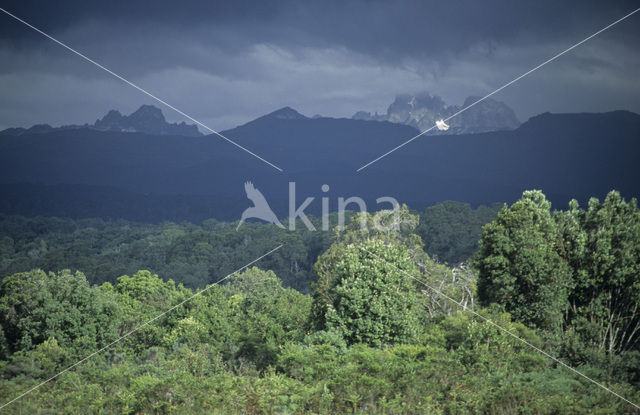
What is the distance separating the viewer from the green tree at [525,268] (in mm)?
19109

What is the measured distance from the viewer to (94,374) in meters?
16.7

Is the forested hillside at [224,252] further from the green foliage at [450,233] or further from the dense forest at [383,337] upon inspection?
the dense forest at [383,337]

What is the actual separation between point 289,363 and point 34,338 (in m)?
20.8

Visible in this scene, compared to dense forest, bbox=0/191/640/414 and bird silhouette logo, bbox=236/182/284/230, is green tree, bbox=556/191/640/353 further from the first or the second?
A: bird silhouette logo, bbox=236/182/284/230

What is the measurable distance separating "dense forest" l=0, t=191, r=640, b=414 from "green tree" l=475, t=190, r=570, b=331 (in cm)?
6

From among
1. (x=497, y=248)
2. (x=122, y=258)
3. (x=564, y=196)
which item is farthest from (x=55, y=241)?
(x=564, y=196)

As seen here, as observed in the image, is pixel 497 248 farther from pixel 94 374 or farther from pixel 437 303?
pixel 94 374

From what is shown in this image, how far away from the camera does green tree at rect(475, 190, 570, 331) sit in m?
19.1

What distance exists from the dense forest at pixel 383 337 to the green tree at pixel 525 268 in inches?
2.3

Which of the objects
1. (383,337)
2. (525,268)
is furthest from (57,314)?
(525,268)

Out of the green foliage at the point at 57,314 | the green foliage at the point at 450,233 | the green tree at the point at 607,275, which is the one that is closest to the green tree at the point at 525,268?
the green tree at the point at 607,275

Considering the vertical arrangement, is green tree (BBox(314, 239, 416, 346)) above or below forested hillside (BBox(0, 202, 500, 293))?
above

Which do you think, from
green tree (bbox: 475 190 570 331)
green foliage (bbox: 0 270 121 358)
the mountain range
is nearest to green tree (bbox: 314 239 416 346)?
green tree (bbox: 475 190 570 331)

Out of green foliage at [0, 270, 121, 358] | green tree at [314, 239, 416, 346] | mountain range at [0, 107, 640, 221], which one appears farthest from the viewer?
mountain range at [0, 107, 640, 221]
